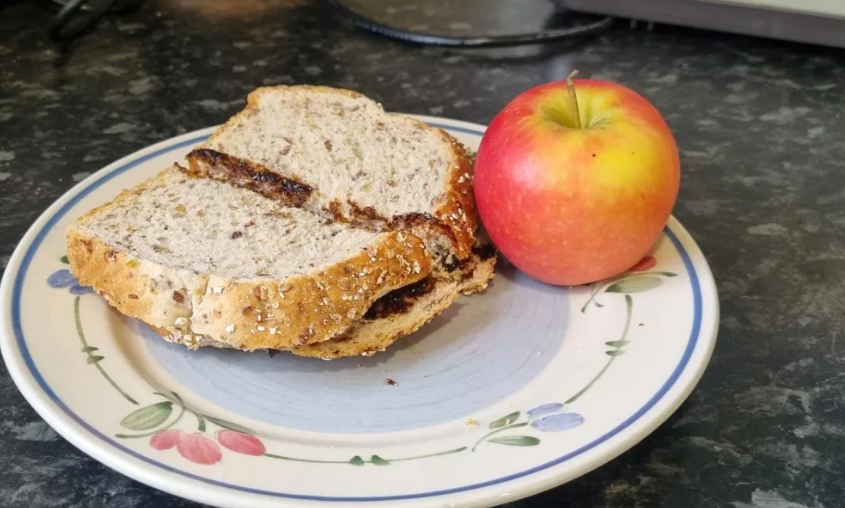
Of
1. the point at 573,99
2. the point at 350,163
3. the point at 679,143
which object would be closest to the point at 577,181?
the point at 573,99

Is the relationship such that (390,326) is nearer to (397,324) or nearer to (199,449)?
(397,324)

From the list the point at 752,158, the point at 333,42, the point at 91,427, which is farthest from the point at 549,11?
the point at 91,427

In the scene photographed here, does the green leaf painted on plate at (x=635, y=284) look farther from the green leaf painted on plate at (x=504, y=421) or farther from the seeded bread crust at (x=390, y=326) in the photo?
the green leaf painted on plate at (x=504, y=421)

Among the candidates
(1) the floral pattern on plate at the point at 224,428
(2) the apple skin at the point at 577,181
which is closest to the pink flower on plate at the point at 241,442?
(1) the floral pattern on plate at the point at 224,428

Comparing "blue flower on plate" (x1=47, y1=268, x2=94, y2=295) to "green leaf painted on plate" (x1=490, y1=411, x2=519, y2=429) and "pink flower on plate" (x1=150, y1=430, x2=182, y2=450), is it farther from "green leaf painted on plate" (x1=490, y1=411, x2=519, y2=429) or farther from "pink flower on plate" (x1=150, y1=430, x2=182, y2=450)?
"green leaf painted on plate" (x1=490, y1=411, x2=519, y2=429)

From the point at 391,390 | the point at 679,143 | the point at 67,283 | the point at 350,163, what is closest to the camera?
the point at 391,390

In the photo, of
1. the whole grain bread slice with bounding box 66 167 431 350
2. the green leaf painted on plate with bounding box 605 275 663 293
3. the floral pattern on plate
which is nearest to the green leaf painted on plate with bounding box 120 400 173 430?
the floral pattern on plate
